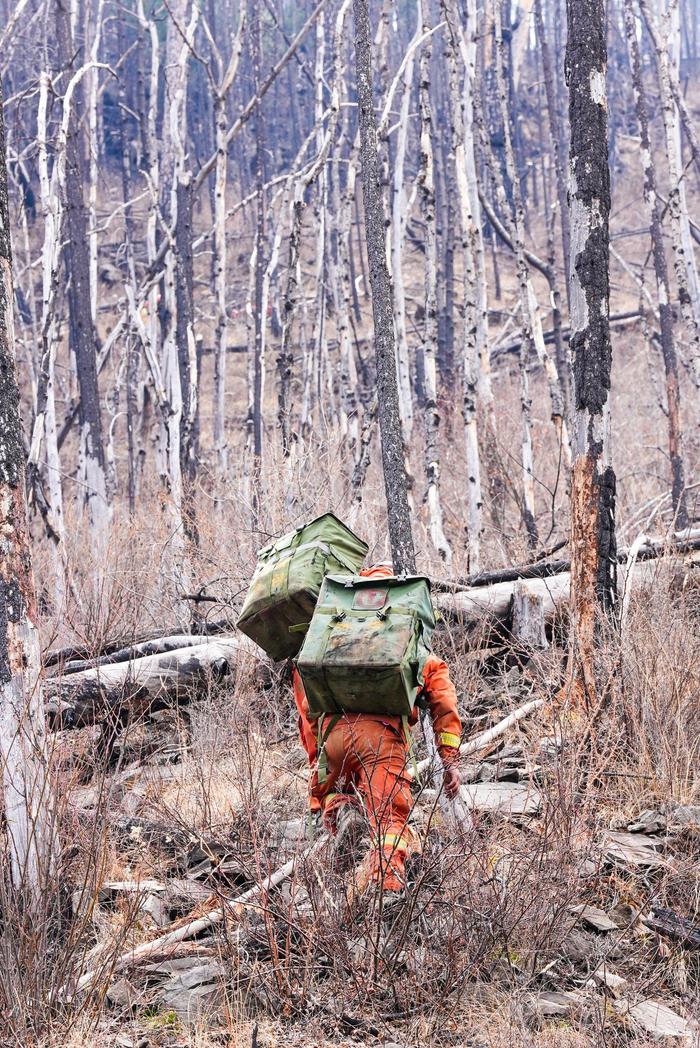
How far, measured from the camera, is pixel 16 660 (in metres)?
4.26

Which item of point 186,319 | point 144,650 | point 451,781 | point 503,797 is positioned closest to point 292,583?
point 451,781

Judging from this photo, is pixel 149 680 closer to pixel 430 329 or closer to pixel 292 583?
pixel 292 583

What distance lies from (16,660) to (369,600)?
151cm

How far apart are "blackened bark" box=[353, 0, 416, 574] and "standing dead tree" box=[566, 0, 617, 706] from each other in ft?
3.74

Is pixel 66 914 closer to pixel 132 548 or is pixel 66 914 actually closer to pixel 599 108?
pixel 599 108

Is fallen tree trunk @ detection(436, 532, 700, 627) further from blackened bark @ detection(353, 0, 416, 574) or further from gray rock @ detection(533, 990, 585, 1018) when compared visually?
gray rock @ detection(533, 990, 585, 1018)

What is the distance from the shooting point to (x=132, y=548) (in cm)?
1134

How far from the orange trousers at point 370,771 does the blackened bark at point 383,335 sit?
2.20 meters

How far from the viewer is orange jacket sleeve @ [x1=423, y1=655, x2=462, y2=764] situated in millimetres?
4348

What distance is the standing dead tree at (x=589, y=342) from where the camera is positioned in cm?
604

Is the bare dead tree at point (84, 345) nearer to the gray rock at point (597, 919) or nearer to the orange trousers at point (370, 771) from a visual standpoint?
the orange trousers at point (370, 771)

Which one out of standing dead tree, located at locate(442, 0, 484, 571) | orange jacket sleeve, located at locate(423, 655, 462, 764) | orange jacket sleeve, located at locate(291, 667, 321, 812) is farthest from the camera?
standing dead tree, located at locate(442, 0, 484, 571)

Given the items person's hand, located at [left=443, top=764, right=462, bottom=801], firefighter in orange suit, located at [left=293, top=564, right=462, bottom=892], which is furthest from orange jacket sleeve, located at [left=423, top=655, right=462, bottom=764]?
person's hand, located at [left=443, top=764, right=462, bottom=801]

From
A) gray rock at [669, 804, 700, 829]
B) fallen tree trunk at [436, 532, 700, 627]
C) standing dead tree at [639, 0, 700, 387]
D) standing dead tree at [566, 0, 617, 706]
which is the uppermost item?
standing dead tree at [639, 0, 700, 387]
